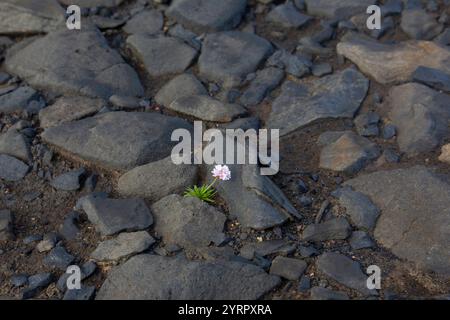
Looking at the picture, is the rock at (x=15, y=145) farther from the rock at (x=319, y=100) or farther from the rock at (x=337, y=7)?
the rock at (x=337, y=7)

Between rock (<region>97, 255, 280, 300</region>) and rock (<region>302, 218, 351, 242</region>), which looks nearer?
rock (<region>97, 255, 280, 300</region>)

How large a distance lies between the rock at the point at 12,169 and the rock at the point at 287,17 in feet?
7.52

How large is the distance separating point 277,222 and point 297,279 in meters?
0.41

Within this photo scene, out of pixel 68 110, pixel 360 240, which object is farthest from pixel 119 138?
pixel 360 240

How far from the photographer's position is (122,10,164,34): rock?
18.5 feet

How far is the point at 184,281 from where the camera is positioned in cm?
363

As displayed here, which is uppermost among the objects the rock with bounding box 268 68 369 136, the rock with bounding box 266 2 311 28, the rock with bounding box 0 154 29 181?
the rock with bounding box 266 2 311 28

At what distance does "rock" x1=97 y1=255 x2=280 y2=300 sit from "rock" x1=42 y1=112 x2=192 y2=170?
89 cm

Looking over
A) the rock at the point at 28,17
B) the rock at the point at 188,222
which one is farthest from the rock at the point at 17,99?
the rock at the point at 188,222

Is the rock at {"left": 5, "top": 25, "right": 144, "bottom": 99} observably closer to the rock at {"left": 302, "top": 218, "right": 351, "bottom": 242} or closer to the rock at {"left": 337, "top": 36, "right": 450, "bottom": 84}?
the rock at {"left": 337, "top": 36, "right": 450, "bottom": 84}

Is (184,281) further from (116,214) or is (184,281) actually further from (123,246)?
(116,214)

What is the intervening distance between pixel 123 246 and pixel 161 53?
196 cm

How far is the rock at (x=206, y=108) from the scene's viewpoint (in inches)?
189

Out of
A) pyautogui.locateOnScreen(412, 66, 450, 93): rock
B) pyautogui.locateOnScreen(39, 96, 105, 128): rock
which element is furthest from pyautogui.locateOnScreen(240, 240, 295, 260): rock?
pyautogui.locateOnScreen(412, 66, 450, 93): rock
